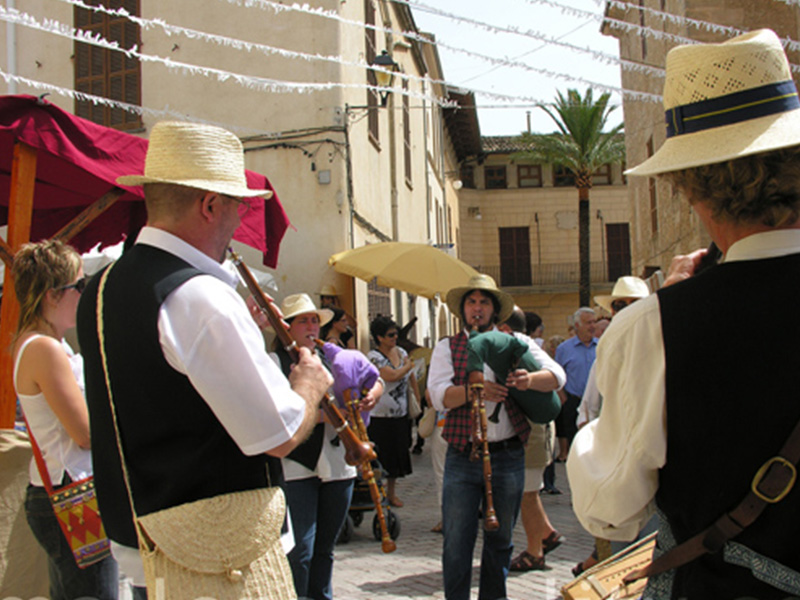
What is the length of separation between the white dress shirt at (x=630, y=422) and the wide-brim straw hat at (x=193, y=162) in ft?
4.06

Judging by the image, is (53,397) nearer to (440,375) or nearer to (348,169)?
(440,375)

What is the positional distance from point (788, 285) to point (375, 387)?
4.08m

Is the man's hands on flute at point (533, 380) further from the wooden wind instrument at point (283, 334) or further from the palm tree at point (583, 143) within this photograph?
the palm tree at point (583, 143)

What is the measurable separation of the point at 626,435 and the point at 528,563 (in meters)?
4.82

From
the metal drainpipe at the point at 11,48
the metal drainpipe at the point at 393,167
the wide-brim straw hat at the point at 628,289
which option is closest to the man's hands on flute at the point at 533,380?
the wide-brim straw hat at the point at 628,289

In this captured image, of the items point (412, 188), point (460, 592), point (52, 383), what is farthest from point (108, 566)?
point (412, 188)

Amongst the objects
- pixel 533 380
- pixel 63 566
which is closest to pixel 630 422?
pixel 63 566

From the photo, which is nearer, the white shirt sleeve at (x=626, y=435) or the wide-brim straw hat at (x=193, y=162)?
the white shirt sleeve at (x=626, y=435)

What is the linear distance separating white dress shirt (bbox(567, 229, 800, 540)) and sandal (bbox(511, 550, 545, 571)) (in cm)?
459

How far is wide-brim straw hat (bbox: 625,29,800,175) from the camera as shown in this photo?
1821 mm

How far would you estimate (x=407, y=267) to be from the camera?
431 inches

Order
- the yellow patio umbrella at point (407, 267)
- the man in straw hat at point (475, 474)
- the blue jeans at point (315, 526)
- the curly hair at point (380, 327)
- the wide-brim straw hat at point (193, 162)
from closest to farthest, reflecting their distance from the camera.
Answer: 1. the wide-brim straw hat at point (193, 162)
2. the blue jeans at point (315, 526)
3. the man in straw hat at point (475, 474)
4. the curly hair at point (380, 327)
5. the yellow patio umbrella at point (407, 267)

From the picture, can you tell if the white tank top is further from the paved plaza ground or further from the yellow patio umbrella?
the yellow patio umbrella

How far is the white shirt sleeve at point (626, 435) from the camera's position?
176 cm
